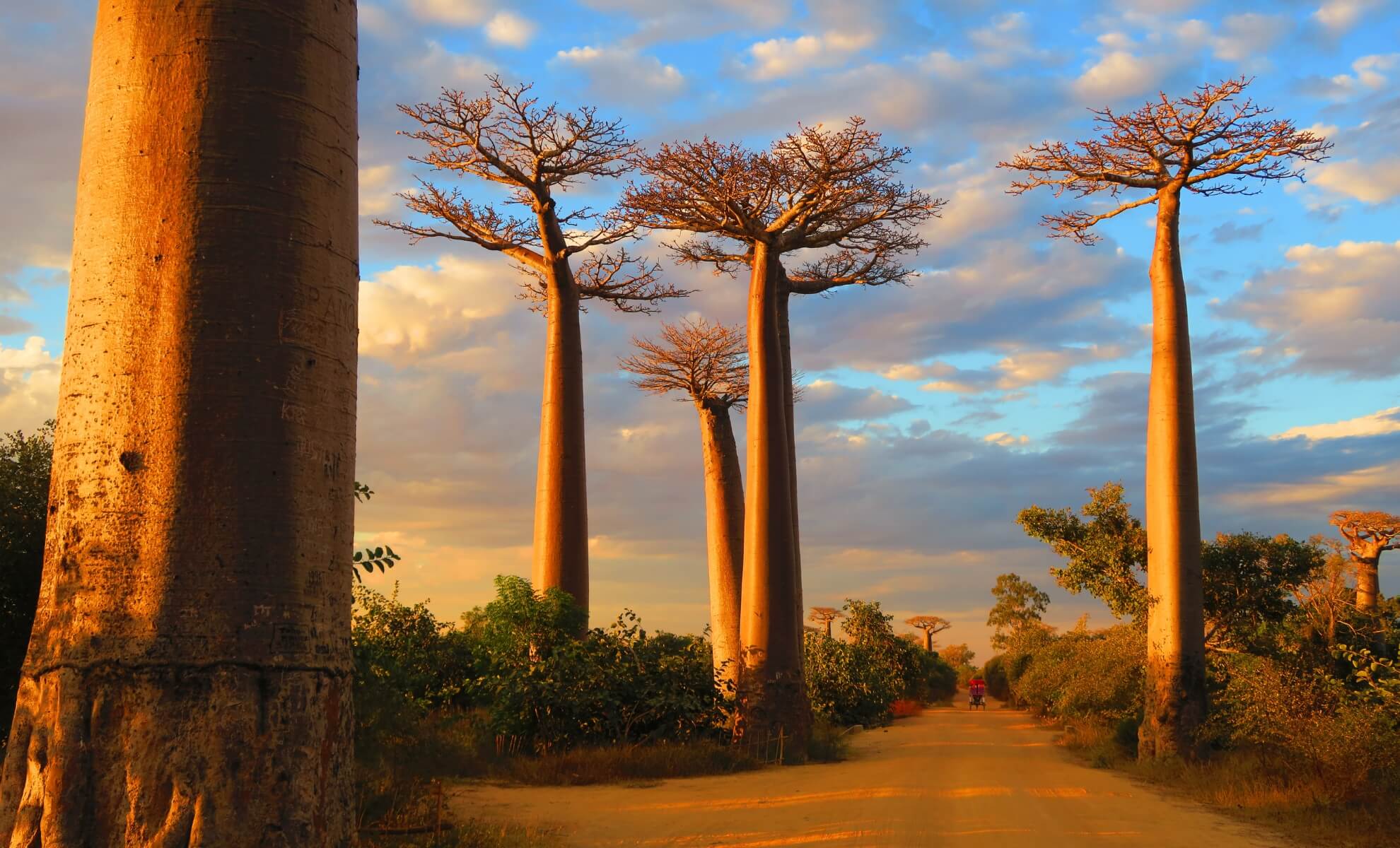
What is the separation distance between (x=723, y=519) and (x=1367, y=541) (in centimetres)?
1115

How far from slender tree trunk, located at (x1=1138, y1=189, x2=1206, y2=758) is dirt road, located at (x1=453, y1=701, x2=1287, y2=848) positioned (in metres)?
0.94

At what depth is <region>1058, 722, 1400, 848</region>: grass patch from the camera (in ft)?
25.3

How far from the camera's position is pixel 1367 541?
18844 millimetres

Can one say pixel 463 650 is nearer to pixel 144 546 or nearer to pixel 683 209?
pixel 683 209

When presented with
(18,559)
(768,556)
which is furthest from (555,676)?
(18,559)

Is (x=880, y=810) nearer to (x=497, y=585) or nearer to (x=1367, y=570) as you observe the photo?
(x=497, y=585)

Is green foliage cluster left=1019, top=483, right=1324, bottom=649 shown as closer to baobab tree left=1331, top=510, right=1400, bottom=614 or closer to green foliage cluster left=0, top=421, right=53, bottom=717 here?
baobab tree left=1331, top=510, right=1400, bottom=614

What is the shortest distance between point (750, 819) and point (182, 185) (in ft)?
19.8

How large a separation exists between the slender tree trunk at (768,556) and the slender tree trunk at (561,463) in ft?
11.4

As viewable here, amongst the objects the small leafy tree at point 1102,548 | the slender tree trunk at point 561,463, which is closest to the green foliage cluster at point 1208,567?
the small leafy tree at point 1102,548

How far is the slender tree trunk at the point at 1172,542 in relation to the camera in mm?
12016

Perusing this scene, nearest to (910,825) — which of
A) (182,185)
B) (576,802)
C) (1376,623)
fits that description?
(576,802)

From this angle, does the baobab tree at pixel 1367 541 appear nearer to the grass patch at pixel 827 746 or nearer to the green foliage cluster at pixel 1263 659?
the green foliage cluster at pixel 1263 659

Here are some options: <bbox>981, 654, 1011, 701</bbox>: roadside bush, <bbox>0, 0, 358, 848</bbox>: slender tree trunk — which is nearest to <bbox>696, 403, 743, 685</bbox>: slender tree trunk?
<bbox>0, 0, 358, 848</bbox>: slender tree trunk
